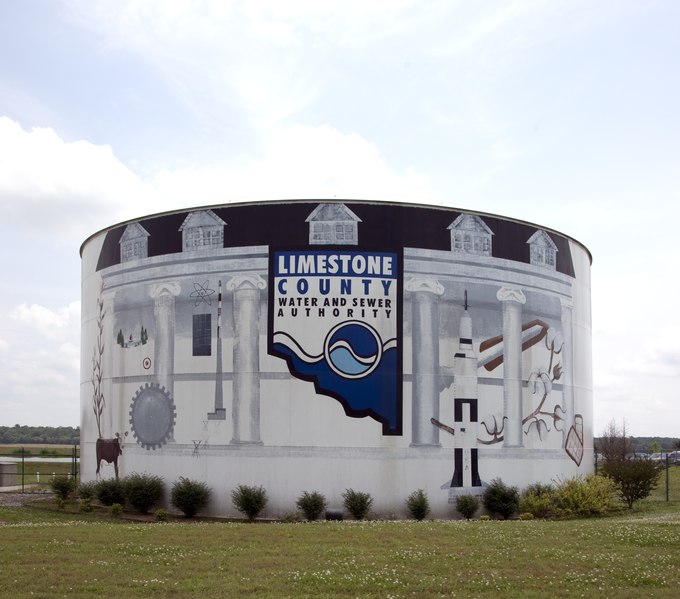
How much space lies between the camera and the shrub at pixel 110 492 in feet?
102

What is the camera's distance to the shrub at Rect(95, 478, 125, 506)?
31.0 meters

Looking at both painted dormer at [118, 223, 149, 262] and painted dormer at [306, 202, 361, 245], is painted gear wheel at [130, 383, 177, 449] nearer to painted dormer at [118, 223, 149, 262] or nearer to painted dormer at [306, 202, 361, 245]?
painted dormer at [118, 223, 149, 262]

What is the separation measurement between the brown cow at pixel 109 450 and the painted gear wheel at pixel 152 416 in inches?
50.3

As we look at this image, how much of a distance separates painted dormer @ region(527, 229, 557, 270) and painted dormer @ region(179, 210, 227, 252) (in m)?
12.0

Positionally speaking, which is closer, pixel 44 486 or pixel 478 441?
pixel 478 441

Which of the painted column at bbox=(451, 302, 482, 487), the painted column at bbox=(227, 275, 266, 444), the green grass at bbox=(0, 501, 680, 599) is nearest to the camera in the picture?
the green grass at bbox=(0, 501, 680, 599)

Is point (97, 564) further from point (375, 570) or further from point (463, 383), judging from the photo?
point (463, 383)

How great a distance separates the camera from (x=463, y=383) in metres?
30.2

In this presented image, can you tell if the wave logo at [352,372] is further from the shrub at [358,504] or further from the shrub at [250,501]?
the shrub at [250,501]

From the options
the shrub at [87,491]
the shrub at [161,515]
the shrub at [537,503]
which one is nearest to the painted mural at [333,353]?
the shrub at [537,503]

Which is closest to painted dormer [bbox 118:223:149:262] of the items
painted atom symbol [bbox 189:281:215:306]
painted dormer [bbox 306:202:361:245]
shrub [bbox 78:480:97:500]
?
painted atom symbol [bbox 189:281:215:306]

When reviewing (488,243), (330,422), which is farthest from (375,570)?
(488,243)

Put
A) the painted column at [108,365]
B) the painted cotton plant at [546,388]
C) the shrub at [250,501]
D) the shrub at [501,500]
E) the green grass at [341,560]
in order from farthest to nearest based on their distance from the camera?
the painted column at [108,365], the painted cotton plant at [546,388], the shrub at [501,500], the shrub at [250,501], the green grass at [341,560]

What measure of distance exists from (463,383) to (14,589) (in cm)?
1876
